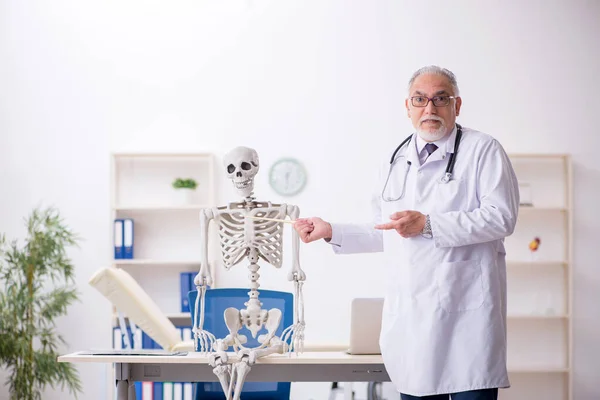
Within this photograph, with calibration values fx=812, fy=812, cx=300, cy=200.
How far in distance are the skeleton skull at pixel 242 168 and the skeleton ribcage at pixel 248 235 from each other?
0.09 metres

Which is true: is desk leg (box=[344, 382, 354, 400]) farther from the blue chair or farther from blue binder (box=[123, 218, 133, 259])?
blue binder (box=[123, 218, 133, 259])

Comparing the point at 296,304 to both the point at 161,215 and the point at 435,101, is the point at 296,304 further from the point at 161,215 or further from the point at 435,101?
the point at 161,215

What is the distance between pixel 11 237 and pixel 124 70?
4.57ft

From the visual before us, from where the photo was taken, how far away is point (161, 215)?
5.56 metres

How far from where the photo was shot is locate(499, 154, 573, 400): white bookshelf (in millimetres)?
5531

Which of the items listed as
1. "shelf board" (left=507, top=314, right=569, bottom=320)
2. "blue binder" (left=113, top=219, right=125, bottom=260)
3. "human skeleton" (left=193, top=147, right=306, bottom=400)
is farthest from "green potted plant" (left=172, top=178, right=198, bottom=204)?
"human skeleton" (left=193, top=147, right=306, bottom=400)

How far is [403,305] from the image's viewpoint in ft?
7.38

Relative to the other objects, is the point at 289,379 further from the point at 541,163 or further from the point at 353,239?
the point at 541,163

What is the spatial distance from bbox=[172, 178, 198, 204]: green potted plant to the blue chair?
2096 mm

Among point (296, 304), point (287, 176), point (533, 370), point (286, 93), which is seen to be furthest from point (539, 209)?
point (296, 304)

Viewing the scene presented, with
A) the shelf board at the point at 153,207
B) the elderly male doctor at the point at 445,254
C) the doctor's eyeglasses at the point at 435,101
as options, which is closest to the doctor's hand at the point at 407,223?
the elderly male doctor at the point at 445,254

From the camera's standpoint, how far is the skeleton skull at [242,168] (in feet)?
9.34

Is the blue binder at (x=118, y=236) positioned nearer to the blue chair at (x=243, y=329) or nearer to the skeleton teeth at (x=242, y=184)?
the blue chair at (x=243, y=329)

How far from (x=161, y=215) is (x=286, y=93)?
3.95 feet
